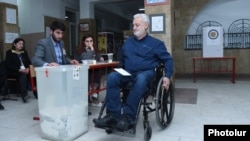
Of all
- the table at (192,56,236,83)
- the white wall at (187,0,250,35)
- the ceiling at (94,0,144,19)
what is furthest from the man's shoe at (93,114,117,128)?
the ceiling at (94,0,144,19)

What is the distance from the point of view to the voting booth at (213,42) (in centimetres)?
628

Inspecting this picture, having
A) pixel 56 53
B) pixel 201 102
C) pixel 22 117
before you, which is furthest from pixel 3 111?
pixel 201 102

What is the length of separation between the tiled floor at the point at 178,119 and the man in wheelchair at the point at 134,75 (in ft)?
0.60

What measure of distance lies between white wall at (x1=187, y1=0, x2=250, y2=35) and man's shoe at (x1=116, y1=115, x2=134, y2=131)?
5620 millimetres

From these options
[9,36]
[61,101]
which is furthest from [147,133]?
[9,36]

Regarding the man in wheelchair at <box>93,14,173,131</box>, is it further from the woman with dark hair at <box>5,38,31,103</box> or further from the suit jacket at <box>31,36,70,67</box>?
the woman with dark hair at <box>5,38,31,103</box>

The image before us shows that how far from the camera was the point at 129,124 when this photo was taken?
6.69 ft

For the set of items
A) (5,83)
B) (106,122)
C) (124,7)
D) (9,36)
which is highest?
(124,7)

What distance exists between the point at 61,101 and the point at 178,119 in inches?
54.4

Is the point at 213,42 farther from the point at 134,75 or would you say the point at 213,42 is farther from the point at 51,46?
the point at 51,46

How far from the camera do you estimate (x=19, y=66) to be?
14.0 ft

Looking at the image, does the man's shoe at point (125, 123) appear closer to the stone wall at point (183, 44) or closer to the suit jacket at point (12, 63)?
the suit jacket at point (12, 63)

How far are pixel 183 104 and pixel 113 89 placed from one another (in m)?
1.72

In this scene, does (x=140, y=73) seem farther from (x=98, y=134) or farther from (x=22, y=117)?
(x=22, y=117)
